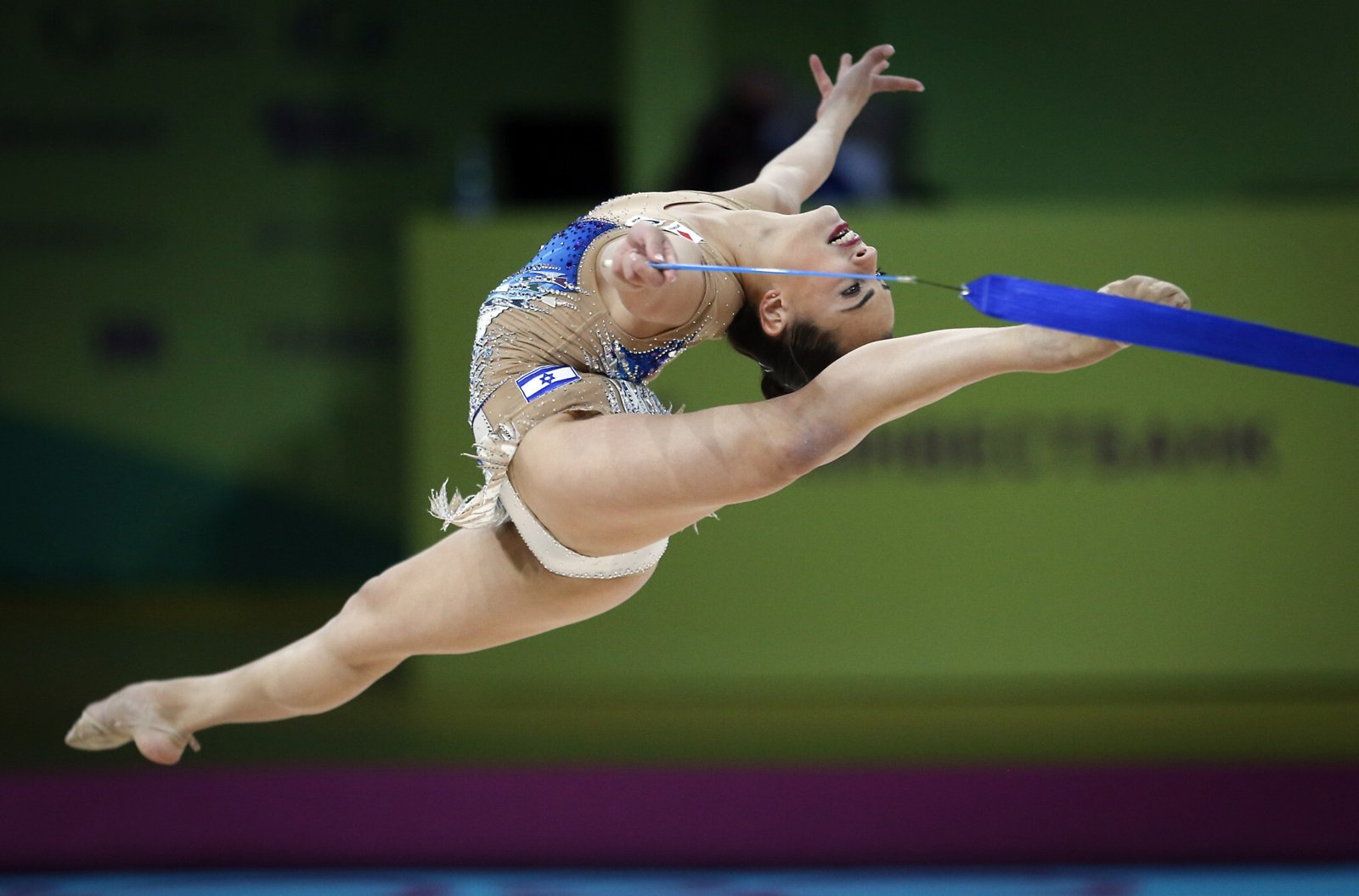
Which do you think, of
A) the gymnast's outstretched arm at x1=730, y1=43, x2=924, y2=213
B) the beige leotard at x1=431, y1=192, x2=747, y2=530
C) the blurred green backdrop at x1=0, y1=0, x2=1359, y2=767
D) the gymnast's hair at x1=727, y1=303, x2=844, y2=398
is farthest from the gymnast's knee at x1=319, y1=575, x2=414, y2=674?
the blurred green backdrop at x1=0, y1=0, x2=1359, y2=767

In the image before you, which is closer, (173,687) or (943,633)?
(173,687)

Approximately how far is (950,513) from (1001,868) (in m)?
0.99

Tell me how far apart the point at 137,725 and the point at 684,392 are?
1.95m

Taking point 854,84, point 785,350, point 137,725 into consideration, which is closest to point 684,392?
point 854,84

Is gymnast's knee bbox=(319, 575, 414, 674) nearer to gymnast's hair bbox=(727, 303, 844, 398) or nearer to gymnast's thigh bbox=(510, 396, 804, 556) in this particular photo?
gymnast's thigh bbox=(510, 396, 804, 556)

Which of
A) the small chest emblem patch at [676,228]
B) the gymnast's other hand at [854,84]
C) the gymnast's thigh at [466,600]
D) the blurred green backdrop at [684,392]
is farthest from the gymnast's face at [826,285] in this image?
the blurred green backdrop at [684,392]

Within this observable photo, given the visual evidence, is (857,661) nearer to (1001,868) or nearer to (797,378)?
(1001,868)

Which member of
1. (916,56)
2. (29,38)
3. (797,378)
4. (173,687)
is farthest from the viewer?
(29,38)

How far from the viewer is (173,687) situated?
2.80 meters

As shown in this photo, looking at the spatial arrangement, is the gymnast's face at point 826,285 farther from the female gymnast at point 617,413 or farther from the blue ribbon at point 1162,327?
the blue ribbon at point 1162,327

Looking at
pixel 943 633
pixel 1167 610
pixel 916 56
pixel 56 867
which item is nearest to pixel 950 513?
pixel 943 633

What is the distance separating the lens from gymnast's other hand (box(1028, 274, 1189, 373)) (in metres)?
1.95

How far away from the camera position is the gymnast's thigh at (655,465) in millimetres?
2154

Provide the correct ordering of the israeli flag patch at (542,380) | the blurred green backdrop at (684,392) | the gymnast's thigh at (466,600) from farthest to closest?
the blurred green backdrop at (684,392) → the gymnast's thigh at (466,600) → the israeli flag patch at (542,380)
